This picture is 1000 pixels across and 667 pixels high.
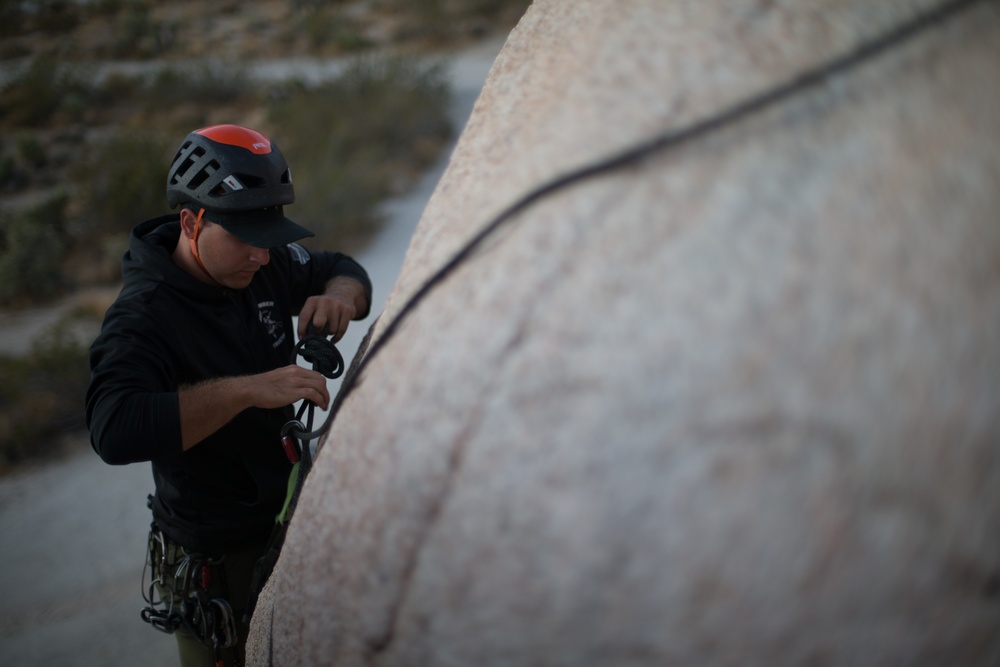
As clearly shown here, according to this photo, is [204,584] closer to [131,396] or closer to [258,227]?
[131,396]

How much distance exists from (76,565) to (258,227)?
2899mm

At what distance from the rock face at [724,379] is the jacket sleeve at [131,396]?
2.31 feet

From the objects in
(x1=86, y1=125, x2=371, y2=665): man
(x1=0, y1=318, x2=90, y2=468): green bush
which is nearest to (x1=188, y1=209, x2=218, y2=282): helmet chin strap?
(x1=86, y1=125, x2=371, y2=665): man

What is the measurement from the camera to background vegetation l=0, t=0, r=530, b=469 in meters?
6.15

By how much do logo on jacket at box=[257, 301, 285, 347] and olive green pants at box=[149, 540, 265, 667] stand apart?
512 mm

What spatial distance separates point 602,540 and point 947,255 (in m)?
0.35

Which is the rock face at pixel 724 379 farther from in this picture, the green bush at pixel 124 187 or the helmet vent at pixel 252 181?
the green bush at pixel 124 187

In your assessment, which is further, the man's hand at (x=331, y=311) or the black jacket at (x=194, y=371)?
the man's hand at (x=331, y=311)

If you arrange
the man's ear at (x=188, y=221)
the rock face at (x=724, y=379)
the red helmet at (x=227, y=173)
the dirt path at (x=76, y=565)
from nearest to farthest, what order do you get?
1. the rock face at (x=724, y=379)
2. the red helmet at (x=227, y=173)
3. the man's ear at (x=188, y=221)
4. the dirt path at (x=76, y=565)

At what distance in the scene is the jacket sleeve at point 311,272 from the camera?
1.76 meters

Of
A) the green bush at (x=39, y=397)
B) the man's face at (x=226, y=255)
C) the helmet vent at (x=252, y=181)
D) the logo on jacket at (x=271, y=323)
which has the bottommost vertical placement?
the green bush at (x=39, y=397)

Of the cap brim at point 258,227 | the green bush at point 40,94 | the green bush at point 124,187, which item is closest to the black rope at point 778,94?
the cap brim at point 258,227

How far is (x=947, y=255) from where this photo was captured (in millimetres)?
537

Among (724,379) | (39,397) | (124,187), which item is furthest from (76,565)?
(124,187)
